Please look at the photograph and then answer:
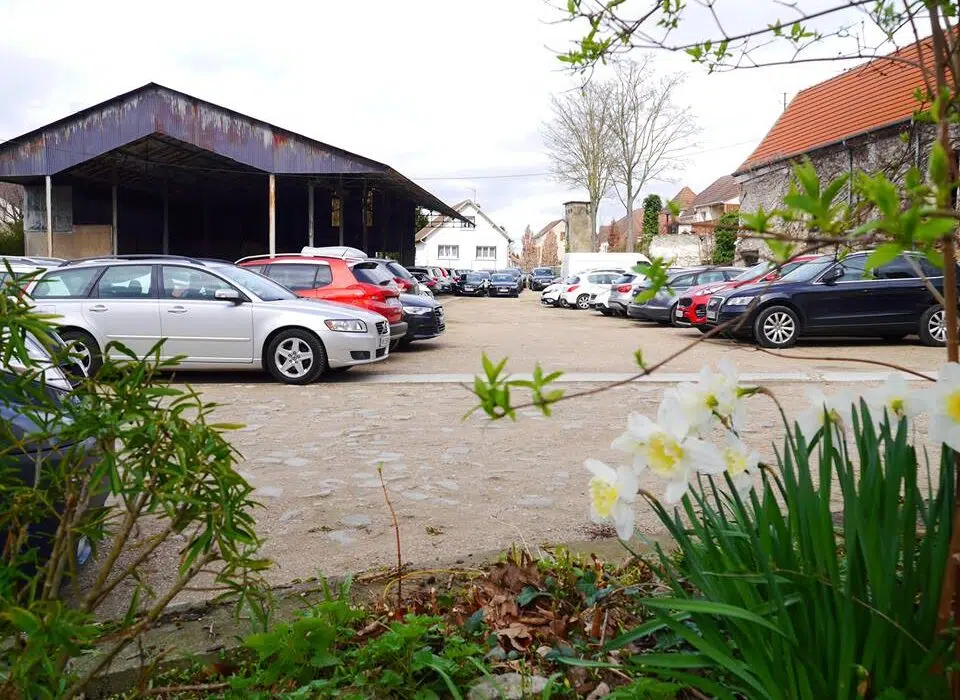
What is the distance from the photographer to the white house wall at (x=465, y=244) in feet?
288

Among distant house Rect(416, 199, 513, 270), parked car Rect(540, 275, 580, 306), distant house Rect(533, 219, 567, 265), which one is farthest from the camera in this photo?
distant house Rect(533, 219, 567, 265)

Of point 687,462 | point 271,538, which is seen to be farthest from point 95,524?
point 271,538

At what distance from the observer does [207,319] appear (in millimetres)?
11078

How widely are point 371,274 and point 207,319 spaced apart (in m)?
3.92

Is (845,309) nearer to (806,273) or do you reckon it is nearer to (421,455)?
(806,273)

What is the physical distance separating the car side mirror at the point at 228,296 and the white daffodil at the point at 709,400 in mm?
9723

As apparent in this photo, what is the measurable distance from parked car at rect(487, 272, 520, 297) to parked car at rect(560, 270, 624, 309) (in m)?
15.7

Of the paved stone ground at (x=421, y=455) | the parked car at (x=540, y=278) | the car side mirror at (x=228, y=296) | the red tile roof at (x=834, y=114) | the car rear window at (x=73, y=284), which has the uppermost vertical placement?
the red tile roof at (x=834, y=114)

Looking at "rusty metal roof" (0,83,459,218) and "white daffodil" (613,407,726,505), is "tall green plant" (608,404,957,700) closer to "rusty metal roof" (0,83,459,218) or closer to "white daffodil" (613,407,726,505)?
"white daffodil" (613,407,726,505)

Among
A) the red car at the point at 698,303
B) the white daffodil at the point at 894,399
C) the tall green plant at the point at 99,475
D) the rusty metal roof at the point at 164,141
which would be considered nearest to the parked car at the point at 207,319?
the tall green plant at the point at 99,475

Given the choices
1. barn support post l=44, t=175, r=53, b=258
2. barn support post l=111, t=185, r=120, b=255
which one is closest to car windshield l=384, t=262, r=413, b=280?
barn support post l=44, t=175, r=53, b=258

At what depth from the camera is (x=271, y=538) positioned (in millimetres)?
4582

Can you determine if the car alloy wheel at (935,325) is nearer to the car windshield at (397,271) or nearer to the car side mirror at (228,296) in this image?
the car windshield at (397,271)

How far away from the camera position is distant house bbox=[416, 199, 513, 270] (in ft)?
288
